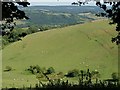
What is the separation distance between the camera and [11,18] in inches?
593

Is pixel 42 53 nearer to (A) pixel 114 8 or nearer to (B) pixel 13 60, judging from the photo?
(B) pixel 13 60

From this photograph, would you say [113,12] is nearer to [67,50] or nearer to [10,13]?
[10,13]

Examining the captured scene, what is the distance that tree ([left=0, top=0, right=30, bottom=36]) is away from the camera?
14.5m

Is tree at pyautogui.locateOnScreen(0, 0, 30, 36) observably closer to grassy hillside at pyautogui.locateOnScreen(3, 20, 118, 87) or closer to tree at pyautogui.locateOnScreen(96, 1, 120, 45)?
tree at pyautogui.locateOnScreen(96, 1, 120, 45)

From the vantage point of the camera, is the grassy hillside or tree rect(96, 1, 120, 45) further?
the grassy hillside

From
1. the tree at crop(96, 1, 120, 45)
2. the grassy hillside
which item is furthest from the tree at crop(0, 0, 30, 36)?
the grassy hillside

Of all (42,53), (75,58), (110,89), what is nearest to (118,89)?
(110,89)

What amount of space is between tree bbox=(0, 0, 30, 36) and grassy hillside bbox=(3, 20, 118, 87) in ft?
242

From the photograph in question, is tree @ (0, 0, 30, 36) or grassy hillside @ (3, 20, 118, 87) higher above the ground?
tree @ (0, 0, 30, 36)

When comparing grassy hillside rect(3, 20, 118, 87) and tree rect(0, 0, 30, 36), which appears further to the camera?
grassy hillside rect(3, 20, 118, 87)

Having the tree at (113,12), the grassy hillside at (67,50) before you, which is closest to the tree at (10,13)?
the tree at (113,12)

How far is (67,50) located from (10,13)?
90.8 meters

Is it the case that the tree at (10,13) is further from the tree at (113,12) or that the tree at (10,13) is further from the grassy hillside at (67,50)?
the grassy hillside at (67,50)

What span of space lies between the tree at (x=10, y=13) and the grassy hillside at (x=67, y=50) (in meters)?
73.8
